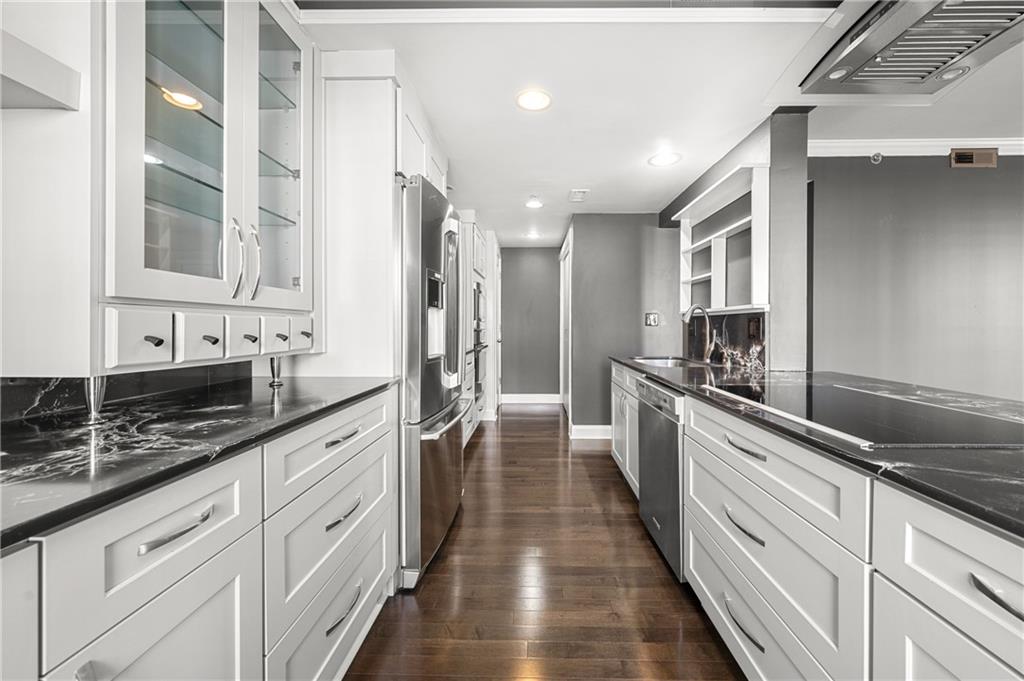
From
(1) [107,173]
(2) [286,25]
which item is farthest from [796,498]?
(2) [286,25]

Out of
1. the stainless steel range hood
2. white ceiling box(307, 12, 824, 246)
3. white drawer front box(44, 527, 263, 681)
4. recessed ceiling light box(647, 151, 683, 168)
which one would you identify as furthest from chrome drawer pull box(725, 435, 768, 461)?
recessed ceiling light box(647, 151, 683, 168)

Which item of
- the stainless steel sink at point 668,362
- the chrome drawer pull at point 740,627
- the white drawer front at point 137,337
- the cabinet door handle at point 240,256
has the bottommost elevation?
the chrome drawer pull at point 740,627

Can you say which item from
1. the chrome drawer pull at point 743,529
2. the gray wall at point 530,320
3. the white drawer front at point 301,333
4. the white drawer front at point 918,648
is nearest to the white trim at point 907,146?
the chrome drawer pull at point 743,529

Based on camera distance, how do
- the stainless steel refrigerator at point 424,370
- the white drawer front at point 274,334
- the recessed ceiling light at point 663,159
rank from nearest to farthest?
the white drawer front at point 274,334 < the stainless steel refrigerator at point 424,370 < the recessed ceiling light at point 663,159

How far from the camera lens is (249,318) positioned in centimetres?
148

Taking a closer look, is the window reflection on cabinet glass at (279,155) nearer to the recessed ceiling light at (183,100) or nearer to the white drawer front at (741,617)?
the recessed ceiling light at (183,100)

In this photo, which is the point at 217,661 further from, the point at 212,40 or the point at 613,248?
the point at 613,248

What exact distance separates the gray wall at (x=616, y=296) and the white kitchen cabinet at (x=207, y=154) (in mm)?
3473

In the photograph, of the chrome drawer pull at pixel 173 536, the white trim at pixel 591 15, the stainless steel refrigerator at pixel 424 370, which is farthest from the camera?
the stainless steel refrigerator at pixel 424 370

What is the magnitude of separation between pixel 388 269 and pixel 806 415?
→ 5.48 ft

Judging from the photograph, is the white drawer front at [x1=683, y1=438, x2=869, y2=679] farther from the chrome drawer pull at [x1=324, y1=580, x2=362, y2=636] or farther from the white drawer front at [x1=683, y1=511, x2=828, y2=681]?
the chrome drawer pull at [x1=324, y1=580, x2=362, y2=636]

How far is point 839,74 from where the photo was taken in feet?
4.90

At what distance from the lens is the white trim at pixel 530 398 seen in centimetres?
714

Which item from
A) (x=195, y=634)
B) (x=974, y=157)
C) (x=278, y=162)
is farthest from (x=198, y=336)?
(x=974, y=157)
